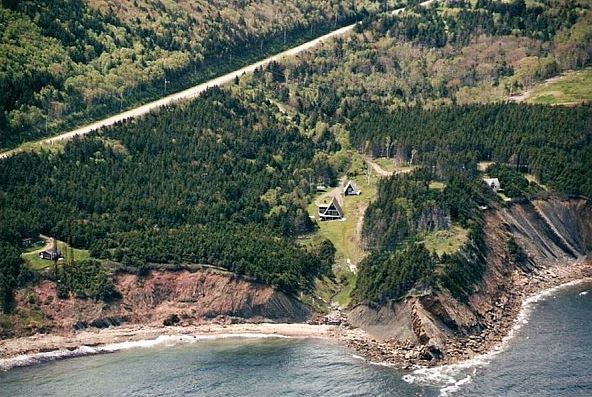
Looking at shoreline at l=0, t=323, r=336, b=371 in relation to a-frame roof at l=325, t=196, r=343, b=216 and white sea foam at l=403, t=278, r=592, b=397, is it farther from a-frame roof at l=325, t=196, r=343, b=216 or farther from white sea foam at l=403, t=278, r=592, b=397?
a-frame roof at l=325, t=196, r=343, b=216

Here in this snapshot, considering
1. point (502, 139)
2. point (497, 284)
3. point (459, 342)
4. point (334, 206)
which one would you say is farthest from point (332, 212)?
point (459, 342)

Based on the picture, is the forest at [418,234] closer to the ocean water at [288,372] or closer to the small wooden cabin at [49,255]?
the ocean water at [288,372]

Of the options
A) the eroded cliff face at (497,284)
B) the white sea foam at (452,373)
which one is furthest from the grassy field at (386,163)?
the white sea foam at (452,373)

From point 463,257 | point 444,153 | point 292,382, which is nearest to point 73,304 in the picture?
point 292,382

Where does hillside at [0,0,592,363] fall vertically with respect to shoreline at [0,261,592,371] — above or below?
above

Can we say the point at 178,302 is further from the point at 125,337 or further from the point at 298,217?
the point at 298,217

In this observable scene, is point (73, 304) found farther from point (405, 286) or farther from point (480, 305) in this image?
point (480, 305)

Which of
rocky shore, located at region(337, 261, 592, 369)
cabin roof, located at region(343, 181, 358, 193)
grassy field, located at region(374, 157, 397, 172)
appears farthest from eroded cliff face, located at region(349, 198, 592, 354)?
cabin roof, located at region(343, 181, 358, 193)
